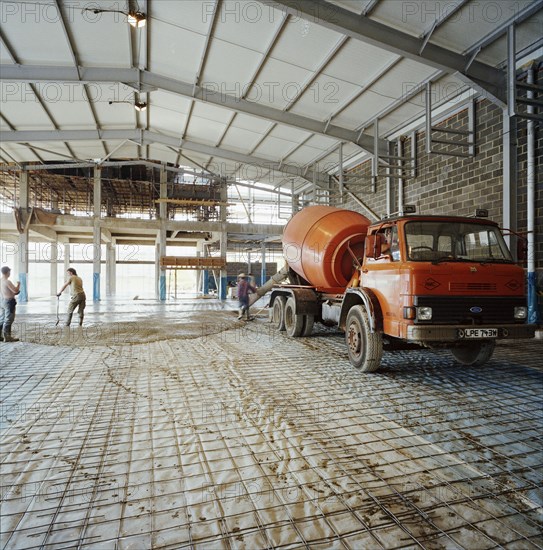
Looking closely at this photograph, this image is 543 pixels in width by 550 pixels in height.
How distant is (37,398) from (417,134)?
13.0 metres

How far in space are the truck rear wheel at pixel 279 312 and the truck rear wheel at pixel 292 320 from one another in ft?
1.02

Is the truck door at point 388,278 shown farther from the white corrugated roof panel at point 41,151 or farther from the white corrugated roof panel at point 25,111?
the white corrugated roof panel at point 41,151

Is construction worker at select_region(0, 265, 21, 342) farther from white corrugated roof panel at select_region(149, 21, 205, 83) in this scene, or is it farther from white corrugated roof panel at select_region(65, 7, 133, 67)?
white corrugated roof panel at select_region(149, 21, 205, 83)

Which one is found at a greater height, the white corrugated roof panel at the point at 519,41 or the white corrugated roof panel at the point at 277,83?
the white corrugated roof panel at the point at 277,83

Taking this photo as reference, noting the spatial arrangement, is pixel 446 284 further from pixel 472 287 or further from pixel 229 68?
pixel 229 68

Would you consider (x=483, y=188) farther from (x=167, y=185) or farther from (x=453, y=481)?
(x=167, y=185)

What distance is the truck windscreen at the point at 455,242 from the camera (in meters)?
4.91

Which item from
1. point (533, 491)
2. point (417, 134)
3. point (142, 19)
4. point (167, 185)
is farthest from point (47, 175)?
point (533, 491)

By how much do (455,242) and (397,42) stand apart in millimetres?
6118

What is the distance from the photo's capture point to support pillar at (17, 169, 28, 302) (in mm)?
19812

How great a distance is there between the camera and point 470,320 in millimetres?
4633

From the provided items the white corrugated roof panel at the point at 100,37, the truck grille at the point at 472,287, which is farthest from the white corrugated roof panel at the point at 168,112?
the truck grille at the point at 472,287

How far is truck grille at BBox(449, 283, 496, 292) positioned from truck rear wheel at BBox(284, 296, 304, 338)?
4.22 metres

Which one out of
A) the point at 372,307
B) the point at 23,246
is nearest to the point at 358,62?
the point at 372,307
